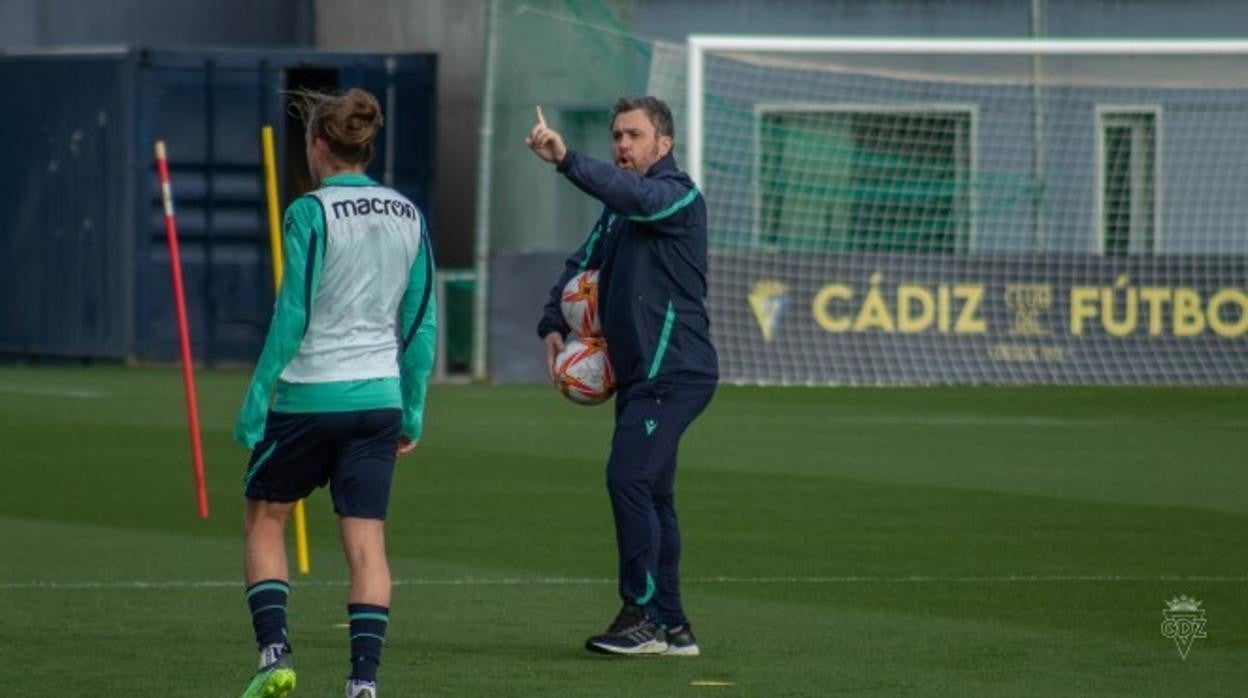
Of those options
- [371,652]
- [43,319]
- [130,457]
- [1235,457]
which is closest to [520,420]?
[130,457]

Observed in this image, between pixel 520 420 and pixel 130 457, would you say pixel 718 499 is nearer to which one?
pixel 130 457

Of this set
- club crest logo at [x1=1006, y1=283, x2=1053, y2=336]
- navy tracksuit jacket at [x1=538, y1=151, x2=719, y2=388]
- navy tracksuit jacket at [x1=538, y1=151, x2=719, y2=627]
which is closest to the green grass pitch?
navy tracksuit jacket at [x1=538, y1=151, x2=719, y2=627]

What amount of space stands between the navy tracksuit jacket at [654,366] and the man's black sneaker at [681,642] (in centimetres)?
3

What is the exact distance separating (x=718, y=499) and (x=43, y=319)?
16.8 m

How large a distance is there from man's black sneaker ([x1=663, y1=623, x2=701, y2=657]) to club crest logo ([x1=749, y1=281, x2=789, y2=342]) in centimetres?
1644

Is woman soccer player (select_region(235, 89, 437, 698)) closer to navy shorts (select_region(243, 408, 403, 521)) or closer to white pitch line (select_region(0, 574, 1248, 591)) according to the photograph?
navy shorts (select_region(243, 408, 403, 521))

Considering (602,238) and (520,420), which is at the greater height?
(602,238)

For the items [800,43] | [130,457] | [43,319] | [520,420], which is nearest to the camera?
[130,457]

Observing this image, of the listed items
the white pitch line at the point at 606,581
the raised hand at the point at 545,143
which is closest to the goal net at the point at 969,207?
the white pitch line at the point at 606,581

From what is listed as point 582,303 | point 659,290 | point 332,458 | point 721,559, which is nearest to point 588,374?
point 582,303

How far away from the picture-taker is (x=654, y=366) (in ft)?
33.6

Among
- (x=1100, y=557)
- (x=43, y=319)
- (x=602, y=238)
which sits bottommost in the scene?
(x=43, y=319)

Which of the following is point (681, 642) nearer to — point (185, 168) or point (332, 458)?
point (332, 458)

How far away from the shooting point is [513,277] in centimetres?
2741
